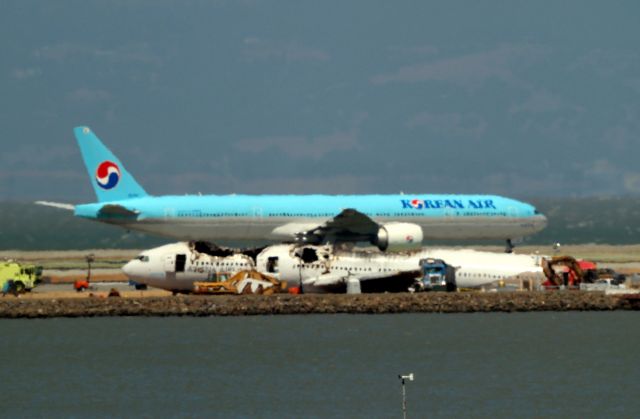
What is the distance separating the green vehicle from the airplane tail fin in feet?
69.3

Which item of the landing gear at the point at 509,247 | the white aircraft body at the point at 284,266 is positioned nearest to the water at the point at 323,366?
the white aircraft body at the point at 284,266

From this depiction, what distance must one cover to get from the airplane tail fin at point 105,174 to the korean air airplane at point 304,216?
303 cm

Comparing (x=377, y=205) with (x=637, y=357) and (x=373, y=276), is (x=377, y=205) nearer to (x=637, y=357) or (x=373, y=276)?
(x=373, y=276)

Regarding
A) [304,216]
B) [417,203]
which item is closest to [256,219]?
[304,216]

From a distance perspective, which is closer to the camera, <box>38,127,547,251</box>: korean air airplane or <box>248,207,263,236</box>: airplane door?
<box>38,127,547,251</box>: korean air airplane

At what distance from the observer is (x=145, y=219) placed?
117 m

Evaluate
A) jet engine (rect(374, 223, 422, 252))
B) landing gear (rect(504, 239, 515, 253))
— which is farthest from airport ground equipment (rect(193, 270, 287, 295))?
landing gear (rect(504, 239, 515, 253))

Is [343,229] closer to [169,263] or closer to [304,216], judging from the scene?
[304,216]

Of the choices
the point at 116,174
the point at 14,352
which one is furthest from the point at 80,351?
the point at 116,174

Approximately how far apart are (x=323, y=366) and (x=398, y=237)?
3977 cm

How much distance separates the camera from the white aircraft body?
92.6 m

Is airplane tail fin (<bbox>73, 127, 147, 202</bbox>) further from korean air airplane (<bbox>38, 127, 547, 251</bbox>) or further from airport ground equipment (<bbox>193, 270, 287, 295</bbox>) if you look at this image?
airport ground equipment (<bbox>193, 270, 287, 295</bbox>)

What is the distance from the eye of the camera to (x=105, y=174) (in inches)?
4833

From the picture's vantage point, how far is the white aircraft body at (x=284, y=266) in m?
92.6
